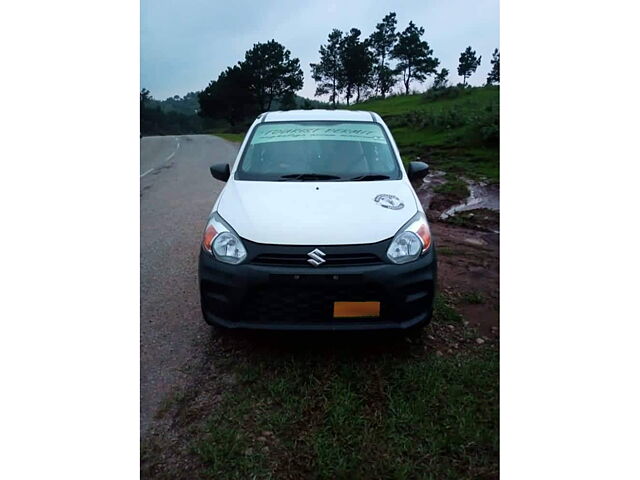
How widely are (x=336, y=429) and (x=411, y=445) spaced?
1.08 ft

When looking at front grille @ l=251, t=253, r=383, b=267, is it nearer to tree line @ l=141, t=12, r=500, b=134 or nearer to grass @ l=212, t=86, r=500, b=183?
tree line @ l=141, t=12, r=500, b=134

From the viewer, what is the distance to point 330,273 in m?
2.22

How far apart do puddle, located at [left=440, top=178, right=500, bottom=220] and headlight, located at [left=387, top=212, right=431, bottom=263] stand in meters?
3.60

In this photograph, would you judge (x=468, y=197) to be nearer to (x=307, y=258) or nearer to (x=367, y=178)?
(x=367, y=178)

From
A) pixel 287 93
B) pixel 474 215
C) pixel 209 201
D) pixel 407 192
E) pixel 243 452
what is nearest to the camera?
pixel 243 452

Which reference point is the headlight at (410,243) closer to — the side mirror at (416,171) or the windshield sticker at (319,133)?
the side mirror at (416,171)

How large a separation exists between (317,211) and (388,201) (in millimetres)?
442

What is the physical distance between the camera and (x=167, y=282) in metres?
3.72

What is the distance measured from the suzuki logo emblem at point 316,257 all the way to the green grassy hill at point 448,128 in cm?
515

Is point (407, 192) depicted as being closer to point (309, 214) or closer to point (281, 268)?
point (309, 214)

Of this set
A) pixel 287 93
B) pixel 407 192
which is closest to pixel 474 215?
pixel 287 93

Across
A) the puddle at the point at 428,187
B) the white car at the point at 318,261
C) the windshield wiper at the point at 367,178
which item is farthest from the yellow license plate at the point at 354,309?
the puddle at the point at 428,187

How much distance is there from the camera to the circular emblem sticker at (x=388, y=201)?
8.34 ft

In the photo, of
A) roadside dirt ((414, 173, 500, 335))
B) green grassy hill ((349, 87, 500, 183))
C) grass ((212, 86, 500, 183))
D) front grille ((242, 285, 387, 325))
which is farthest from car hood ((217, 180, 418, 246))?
green grassy hill ((349, 87, 500, 183))
